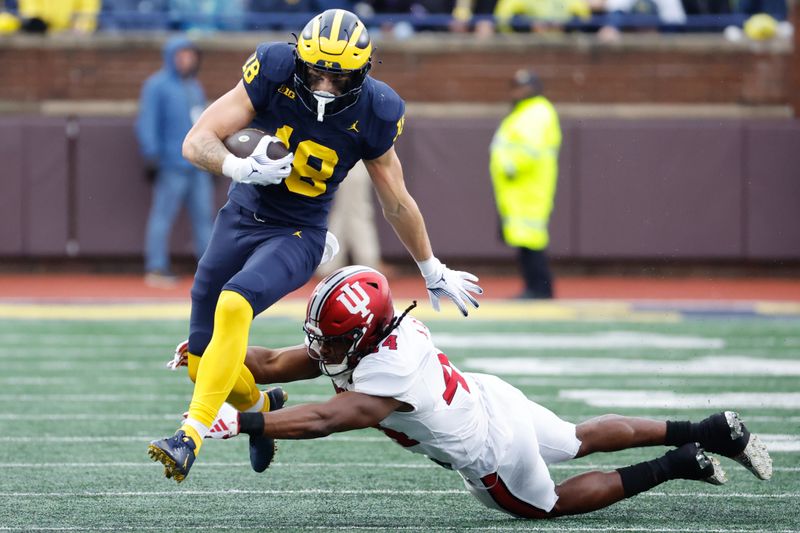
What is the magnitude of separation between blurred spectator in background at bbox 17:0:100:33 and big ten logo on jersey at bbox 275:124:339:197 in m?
8.92

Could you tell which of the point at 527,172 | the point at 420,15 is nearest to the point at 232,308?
the point at 527,172

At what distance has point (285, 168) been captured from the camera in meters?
5.16

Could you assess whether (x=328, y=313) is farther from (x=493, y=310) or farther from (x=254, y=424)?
(x=493, y=310)

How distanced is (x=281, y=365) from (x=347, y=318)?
0.78m

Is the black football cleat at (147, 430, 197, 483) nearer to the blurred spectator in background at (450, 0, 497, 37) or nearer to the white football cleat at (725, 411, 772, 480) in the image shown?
the white football cleat at (725, 411, 772, 480)

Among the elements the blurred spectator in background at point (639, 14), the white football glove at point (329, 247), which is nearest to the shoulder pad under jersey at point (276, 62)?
the white football glove at point (329, 247)

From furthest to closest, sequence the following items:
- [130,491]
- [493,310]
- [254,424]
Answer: [493,310] → [130,491] → [254,424]

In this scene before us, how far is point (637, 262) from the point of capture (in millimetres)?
13773

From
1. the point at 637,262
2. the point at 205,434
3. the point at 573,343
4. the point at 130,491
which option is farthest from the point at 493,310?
the point at 205,434

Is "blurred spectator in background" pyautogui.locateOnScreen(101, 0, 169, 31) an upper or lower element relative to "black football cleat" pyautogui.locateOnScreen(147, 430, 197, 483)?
lower

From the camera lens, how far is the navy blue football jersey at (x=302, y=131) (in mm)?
5320

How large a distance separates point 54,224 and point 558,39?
5.06 meters

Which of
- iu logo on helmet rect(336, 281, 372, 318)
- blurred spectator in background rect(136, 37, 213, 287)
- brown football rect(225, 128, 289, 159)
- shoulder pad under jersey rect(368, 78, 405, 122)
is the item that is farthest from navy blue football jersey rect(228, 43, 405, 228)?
blurred spectator in background rect(136, 37, 213, 287)

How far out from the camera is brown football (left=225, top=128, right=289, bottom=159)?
5.23 m
